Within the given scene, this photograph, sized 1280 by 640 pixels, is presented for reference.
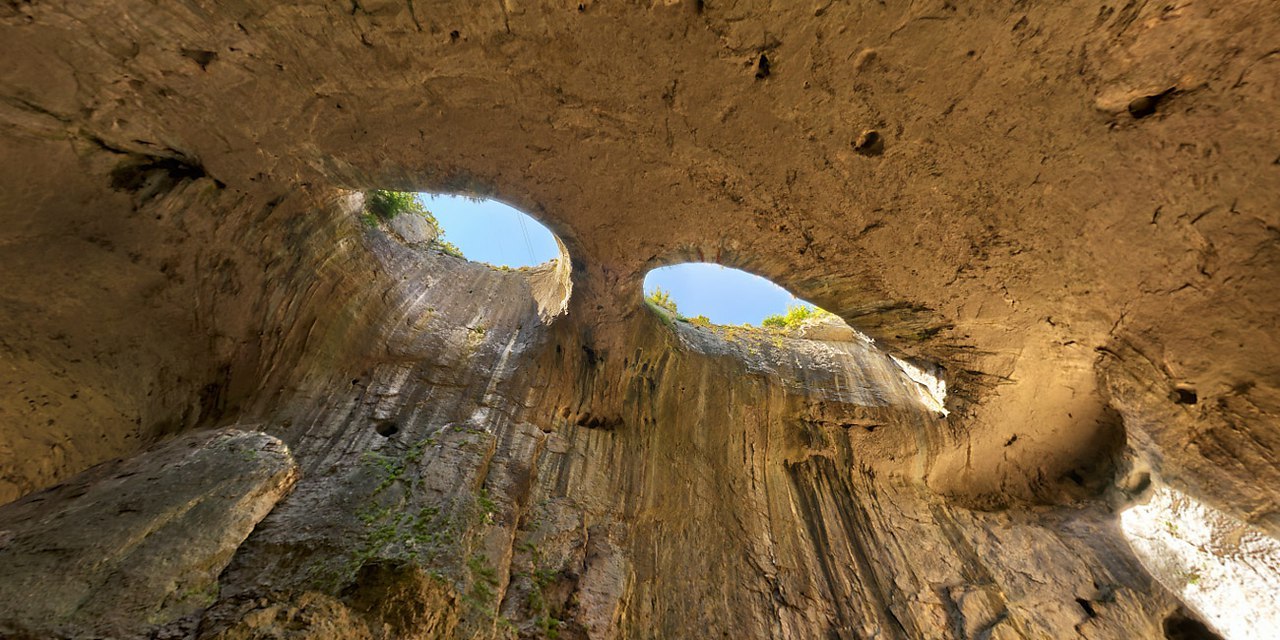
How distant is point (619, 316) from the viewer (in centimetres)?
753

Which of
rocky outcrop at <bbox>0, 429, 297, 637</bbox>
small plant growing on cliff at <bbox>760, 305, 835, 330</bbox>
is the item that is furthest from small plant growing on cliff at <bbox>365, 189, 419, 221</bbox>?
small plant growing on cliff at <bbox>760, 305, 835, 330</bbox>

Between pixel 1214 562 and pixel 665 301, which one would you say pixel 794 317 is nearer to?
pixel 665 301

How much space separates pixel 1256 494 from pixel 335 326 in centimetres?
1062

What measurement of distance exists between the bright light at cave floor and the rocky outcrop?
9.51 metres

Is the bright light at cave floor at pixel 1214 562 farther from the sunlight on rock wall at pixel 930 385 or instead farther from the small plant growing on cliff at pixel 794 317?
the small plant growing on cliff at pixel 794 317

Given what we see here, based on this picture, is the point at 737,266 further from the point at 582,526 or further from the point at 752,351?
the point at 582,526

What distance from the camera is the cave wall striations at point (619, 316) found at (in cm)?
366

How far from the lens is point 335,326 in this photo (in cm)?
668

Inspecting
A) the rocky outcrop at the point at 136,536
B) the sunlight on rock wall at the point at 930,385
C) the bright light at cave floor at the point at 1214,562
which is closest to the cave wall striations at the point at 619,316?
the rocky outcrop at the point at 136,536

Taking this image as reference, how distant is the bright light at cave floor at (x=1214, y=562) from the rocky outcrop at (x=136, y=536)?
9505 mm

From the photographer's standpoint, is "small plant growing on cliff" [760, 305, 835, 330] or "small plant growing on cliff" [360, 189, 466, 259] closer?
"small plant growing on cliff" [360, 189, 466, 259]

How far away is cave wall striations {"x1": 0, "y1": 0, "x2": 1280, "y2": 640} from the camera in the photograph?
144 inches

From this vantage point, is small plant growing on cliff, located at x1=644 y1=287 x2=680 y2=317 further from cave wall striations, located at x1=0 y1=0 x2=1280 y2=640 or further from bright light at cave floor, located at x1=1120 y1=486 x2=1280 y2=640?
bright light at cave floor, located at x1=1120 y1=486 x2=1280 y2=640

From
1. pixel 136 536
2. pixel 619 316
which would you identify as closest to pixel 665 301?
pixel 619 316
